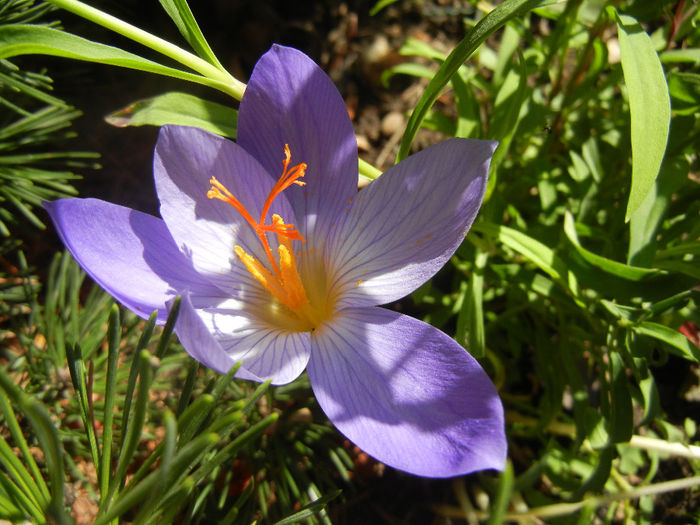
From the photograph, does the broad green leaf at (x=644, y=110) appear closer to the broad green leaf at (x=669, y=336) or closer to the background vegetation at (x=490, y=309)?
the background vegetation at (x=490, y=309)

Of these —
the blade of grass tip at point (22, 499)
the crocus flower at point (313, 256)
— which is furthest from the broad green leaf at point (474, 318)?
the blade of grass tip at point (22, 499)

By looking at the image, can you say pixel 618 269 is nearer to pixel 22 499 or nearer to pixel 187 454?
pixel 187 454

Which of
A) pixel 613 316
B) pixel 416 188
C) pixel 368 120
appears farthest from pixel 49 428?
pixel 368 120

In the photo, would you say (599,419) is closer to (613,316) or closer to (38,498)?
(613,316)

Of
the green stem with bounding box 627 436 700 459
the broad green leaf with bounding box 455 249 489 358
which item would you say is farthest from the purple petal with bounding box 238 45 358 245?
the green stem with bounding box 627 436 700 459

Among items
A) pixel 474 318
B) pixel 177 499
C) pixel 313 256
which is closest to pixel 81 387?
pixel 177 499
